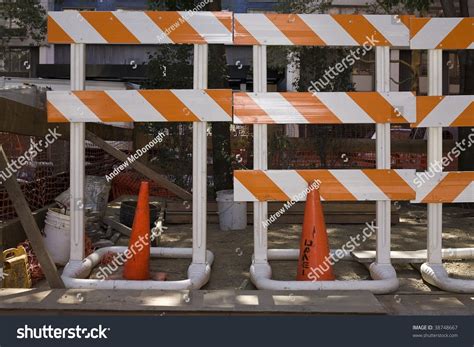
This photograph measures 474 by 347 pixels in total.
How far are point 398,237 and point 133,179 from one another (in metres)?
6.14

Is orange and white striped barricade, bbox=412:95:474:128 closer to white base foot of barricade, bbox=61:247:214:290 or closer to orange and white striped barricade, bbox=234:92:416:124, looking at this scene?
orange and white striped barricade, bbox=234:92:416:124

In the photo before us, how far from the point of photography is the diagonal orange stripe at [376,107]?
15.5 ft

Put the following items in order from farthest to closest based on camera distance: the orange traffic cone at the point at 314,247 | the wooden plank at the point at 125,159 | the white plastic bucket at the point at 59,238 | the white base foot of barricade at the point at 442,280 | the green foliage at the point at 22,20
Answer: the green foliage at the point at 22,20 < the wooden plank at the point at 125,159 < the white plastic bucket at the point at 59,238 < the orange traffic cone at the point at 314,247 < the white base foot of barricade at the point at 442,280

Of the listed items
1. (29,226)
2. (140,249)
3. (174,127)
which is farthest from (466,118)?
(174,127)

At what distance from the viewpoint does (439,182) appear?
187 inches

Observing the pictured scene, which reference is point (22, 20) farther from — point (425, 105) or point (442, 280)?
point (442, 280)

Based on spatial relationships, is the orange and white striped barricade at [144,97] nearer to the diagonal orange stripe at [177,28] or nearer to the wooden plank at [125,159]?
the diagonal orange stripe at [177,28]

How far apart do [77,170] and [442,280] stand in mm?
3260

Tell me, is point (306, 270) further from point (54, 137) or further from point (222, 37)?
point (54, 137)

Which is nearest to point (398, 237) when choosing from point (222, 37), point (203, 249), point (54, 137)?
point (203, 249)

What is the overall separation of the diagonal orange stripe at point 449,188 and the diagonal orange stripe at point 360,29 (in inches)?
51.6

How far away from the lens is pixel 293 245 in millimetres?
6559

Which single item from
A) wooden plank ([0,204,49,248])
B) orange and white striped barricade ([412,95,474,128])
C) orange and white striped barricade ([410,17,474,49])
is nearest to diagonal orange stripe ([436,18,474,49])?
orange and white striped barricade ([410,17,474,49])

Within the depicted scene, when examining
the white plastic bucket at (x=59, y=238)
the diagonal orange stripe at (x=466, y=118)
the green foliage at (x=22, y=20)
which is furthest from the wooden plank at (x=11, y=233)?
the green foliage at (x=22, y=20)
